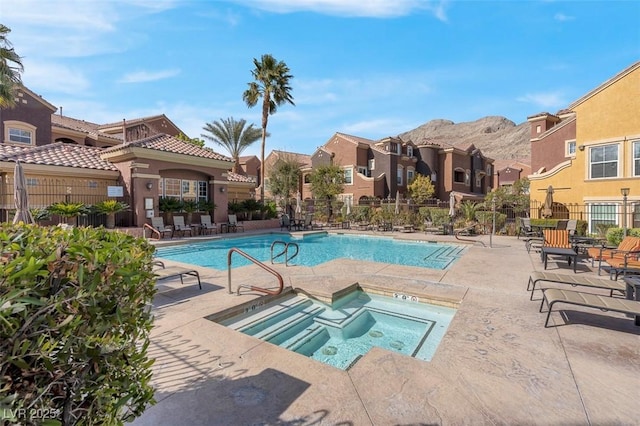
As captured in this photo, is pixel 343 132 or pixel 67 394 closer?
pixel 67 394

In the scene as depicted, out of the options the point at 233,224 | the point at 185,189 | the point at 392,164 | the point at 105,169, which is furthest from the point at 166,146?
the point at 392,164

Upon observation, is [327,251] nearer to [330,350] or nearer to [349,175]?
[330,350]

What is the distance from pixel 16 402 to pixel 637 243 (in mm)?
11565

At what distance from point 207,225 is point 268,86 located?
13775 millimetres

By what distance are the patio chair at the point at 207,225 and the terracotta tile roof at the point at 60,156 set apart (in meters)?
5.55

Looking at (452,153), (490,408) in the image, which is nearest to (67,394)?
(490,408)

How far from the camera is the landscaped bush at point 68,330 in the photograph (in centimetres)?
131

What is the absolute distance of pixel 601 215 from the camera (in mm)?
15766

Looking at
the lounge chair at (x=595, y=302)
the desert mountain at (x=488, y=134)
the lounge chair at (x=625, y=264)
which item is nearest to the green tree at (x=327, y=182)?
the lounge chair at (x=625, y=264)

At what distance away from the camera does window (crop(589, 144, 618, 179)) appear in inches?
610

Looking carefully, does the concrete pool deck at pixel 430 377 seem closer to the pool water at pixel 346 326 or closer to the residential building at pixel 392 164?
the pool water at pixel 346 326

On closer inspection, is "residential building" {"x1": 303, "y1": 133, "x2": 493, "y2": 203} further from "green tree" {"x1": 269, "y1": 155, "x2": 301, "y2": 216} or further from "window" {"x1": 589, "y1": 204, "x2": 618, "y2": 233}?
"window" {"x1": 589, "y1": 204, "x2": 618, "y2": 233}

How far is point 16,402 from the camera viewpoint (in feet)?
4.25

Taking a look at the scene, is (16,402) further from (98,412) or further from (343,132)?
(343,132)
